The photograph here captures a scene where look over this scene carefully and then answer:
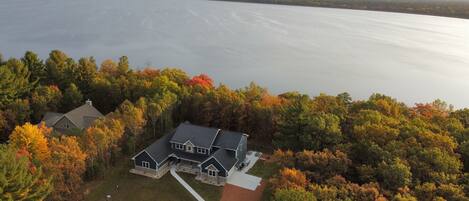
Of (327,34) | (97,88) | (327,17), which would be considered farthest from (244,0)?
(97,88)

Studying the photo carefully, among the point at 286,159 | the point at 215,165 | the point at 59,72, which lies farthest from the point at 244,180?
the point at 59,72

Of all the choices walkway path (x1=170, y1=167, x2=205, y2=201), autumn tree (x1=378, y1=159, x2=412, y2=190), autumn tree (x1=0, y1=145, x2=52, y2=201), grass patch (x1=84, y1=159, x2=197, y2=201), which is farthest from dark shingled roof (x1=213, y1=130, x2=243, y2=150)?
autumn tree (x1=0, y1=145, x2=52, y2=201)

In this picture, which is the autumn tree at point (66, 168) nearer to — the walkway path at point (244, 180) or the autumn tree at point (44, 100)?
the walkway path at point (244, 180)

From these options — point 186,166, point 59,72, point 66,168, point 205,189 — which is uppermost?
point 59,72

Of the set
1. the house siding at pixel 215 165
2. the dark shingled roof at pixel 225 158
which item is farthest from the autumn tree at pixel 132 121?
the dark shingled roof at pixel 225 158

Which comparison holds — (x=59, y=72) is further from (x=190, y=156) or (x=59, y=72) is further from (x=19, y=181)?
(x=19, y=181)
